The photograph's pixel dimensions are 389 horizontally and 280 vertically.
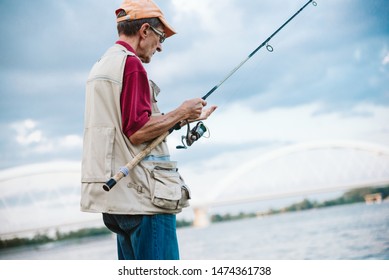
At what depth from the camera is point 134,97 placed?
1.25 m

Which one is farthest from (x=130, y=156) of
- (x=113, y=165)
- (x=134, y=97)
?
(x=134, y=97)

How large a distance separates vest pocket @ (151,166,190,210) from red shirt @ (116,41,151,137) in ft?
0.42

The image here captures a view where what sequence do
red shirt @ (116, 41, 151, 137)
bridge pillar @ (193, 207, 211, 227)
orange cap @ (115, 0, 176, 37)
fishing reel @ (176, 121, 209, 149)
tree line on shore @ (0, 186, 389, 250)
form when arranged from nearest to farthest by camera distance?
red shirt @ (116, 41, 151, 137), orange cap @ (115, 0, 176, 37), fishing reel @ (176, 121, 209, 149), tree line on shore @ (0, 186, 389, 250), bridge pillar @ (193, 207, 211, 227)

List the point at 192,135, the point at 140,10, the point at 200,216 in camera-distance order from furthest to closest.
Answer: the point at 200,216 → the point at 192,135 → the point at 140,10

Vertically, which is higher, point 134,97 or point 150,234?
point 134,97

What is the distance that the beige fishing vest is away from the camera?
127 cm

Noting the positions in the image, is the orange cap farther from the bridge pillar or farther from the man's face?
the bridge pillar

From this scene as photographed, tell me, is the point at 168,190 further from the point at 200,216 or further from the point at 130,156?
the point at 200,216

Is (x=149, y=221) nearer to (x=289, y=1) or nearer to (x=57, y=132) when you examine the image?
(x=289, y=1)

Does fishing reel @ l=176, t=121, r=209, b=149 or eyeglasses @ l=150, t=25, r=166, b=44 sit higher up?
eyeglasses @ l=150, t=25, r=166, b=44

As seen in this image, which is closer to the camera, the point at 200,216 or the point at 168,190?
the point at 168,190

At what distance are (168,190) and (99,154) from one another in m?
0.18

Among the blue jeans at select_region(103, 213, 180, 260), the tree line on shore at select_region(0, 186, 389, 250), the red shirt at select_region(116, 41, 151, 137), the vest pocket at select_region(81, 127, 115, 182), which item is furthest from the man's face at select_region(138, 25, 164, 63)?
the tree line on shore at select_region(0, 186, 389, 250)
